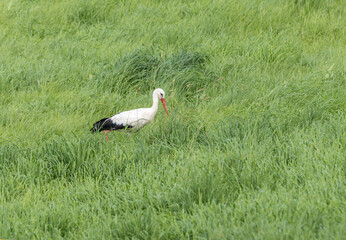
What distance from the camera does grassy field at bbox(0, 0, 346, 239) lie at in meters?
3.30

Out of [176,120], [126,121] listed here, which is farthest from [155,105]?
[176,120]

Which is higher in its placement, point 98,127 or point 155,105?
point 155,105

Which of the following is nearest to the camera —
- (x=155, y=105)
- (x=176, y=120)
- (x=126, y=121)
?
(x=176, y=120)

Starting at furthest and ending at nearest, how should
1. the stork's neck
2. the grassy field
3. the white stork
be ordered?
the stork's neck
the white stork
the grassy field

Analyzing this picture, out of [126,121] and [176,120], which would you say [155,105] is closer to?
[126,121]

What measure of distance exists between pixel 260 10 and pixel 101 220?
5676 millimetres

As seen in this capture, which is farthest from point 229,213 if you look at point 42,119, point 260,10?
point 260,10

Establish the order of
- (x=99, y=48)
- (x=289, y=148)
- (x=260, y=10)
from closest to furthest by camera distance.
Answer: (x=289, y=148) < (x=99, y=48) < (x=260, y=10)

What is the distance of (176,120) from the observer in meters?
4.74

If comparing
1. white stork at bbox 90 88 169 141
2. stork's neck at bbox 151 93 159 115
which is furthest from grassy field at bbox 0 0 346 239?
stork's neck at bbox 151 93 159 115

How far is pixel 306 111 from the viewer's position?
16.0ft

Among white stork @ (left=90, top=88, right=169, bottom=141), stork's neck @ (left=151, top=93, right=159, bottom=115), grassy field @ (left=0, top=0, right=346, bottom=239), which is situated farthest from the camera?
stork's neck @ (left=151, top=93, right=159, bottom=115)

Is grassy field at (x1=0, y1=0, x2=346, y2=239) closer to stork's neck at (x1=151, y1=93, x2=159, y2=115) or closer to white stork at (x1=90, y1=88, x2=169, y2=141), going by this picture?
white stork at (x1=90, y1=88, x2=169, y2=141)

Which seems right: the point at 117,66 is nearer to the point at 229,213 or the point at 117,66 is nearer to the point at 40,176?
the point at 40,176
